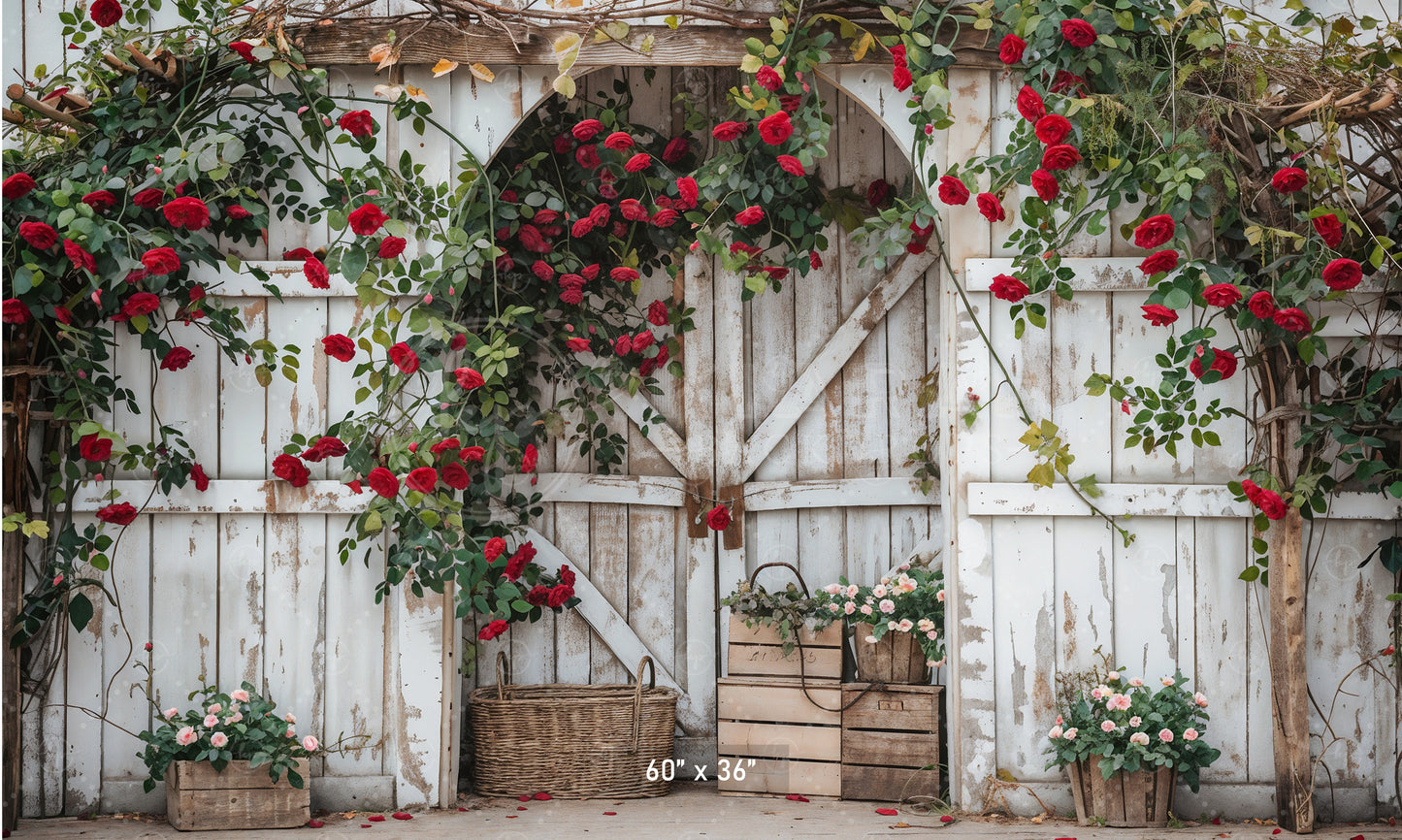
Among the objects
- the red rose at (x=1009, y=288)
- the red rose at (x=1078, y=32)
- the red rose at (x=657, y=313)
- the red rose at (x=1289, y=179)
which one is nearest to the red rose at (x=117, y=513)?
the red rose at (x=657, y=313)

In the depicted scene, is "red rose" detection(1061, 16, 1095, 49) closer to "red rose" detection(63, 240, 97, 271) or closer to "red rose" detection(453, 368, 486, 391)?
"red rose" detection(453, 368, 486, 391)

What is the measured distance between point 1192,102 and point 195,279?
306cm

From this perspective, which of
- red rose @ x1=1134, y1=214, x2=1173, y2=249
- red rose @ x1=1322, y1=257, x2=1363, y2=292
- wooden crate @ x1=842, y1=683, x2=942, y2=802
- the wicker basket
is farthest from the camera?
the wicker basket

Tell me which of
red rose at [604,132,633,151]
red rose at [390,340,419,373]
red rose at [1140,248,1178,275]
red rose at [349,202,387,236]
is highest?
red rose at [604,132,633,151]

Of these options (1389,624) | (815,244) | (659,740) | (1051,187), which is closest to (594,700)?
(659,740)

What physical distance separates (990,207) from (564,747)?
2205mm

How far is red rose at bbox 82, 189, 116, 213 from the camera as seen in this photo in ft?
9.55

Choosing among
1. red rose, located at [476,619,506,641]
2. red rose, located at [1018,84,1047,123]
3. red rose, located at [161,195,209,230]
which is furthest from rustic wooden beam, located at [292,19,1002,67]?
red rose, located at [476,619,506,641]

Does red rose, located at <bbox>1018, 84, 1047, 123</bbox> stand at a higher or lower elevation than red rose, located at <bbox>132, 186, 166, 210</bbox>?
higher

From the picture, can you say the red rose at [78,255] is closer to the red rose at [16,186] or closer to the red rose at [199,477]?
the red rose at [16,186]

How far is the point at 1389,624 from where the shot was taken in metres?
3.13

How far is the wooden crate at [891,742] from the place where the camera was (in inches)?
130

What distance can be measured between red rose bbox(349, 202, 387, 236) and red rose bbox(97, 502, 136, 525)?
1.09 metres

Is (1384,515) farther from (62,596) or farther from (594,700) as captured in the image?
(62,596)
